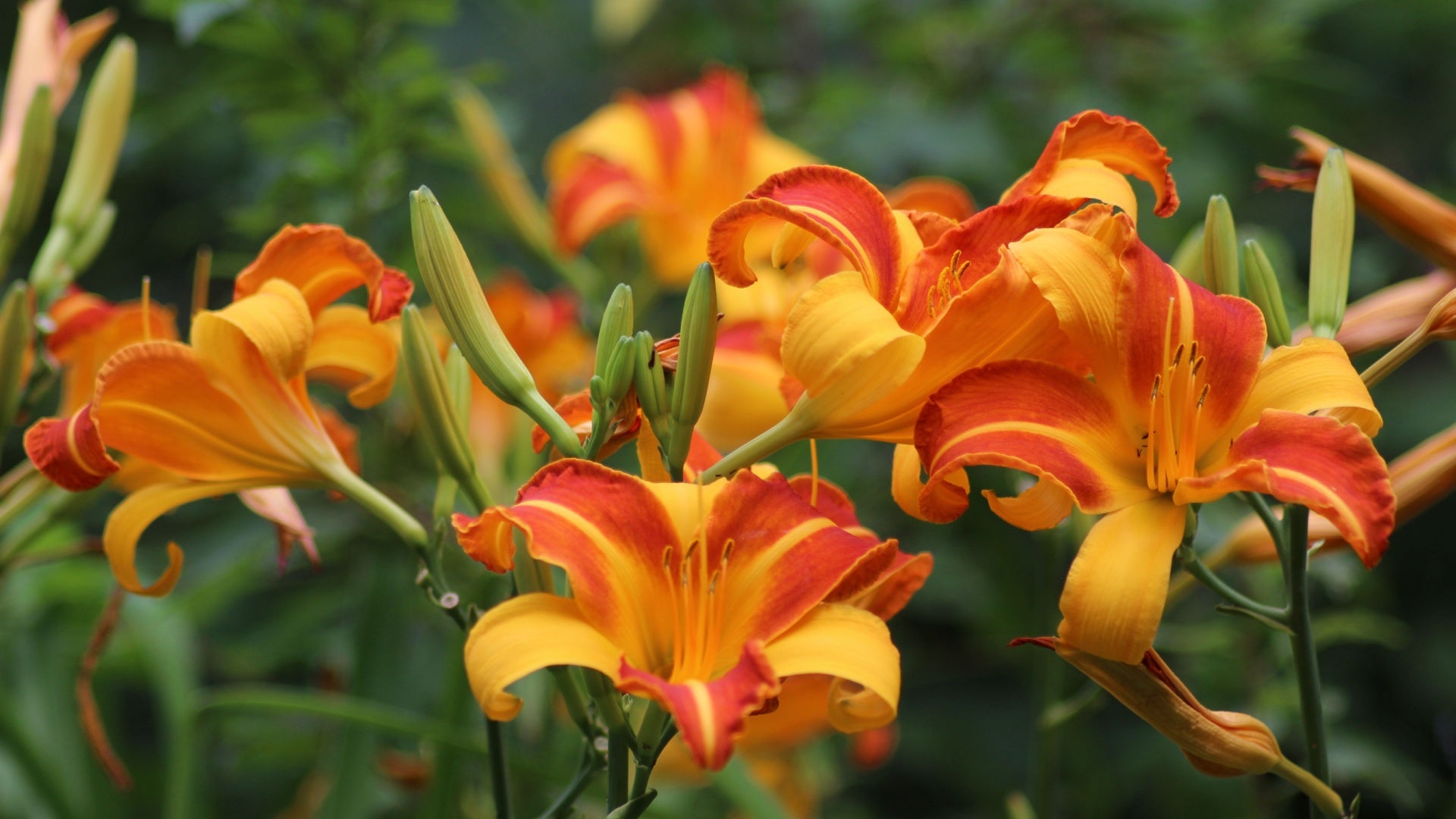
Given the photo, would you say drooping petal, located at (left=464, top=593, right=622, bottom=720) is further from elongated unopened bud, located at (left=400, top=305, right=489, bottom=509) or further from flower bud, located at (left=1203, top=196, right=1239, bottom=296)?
flower bud, located at (left=1203, top=196, right=1239, bottom=296)

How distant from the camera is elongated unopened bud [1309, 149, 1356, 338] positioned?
0.60 metres

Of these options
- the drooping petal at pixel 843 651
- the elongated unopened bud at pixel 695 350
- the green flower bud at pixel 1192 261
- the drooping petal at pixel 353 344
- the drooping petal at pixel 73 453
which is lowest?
the green flower bud at pixel 1192 261

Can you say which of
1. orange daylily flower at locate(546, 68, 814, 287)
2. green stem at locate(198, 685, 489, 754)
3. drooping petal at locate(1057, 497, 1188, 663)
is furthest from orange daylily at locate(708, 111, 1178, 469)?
orange daylily flower at locate(546, 68, 814, 287)

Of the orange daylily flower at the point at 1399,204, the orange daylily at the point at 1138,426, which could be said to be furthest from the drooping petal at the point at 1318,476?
the orange daylily flower at the point at 1399,204

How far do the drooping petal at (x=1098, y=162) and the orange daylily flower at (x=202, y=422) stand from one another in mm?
364

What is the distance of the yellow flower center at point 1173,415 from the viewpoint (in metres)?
0.51

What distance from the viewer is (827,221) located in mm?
515

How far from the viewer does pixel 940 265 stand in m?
0.54

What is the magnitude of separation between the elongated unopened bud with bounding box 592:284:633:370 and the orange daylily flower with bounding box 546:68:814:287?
66 centimetres

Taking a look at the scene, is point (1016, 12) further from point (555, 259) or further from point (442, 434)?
point (442, 434)

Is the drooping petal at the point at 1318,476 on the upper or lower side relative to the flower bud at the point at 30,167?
lower

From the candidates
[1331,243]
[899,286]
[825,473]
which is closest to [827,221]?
[899,286]

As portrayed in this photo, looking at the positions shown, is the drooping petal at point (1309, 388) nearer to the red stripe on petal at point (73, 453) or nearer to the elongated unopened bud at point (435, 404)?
the elongated unopened bud at point (435, 404)

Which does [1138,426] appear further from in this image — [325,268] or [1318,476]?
[325,268]
